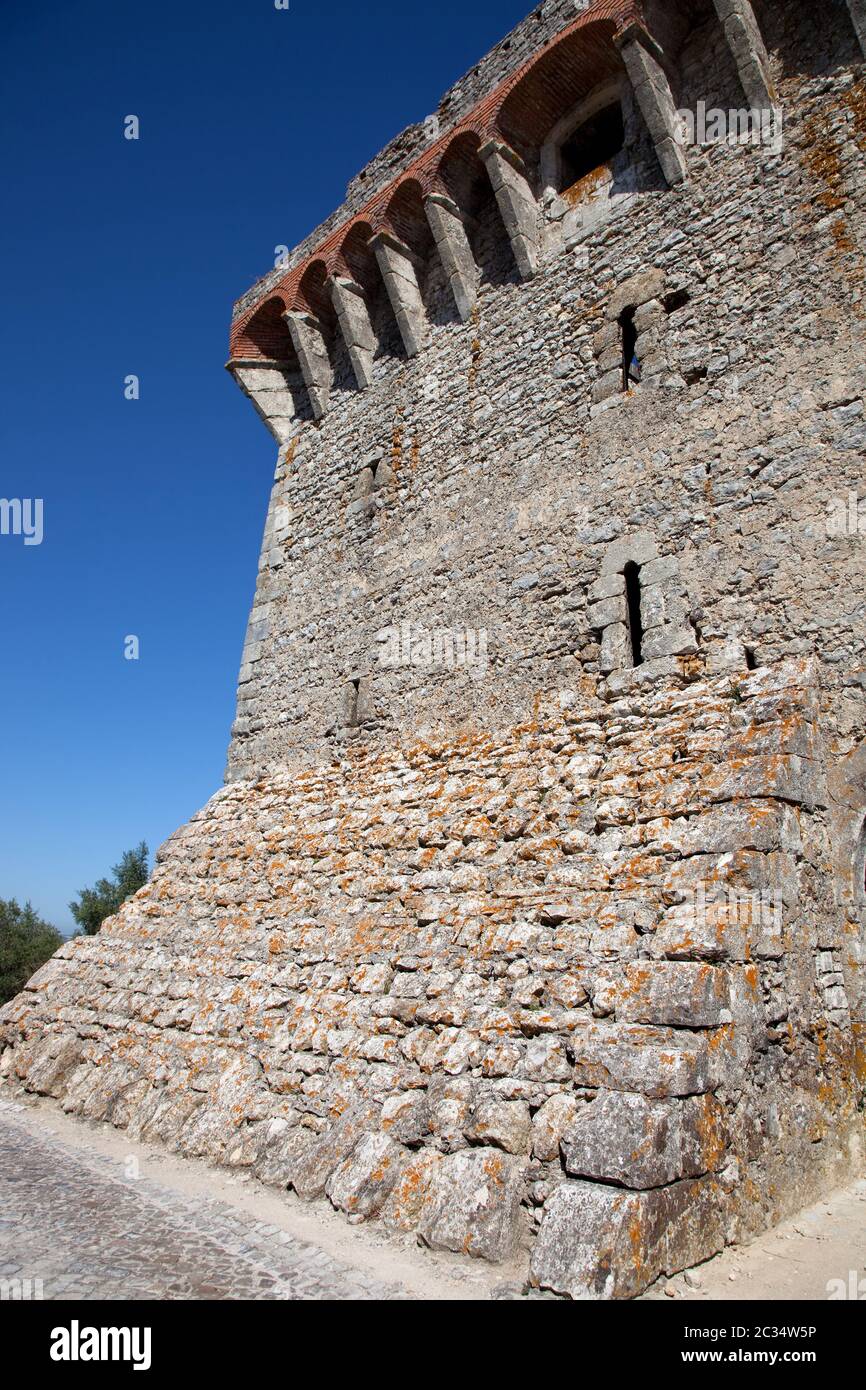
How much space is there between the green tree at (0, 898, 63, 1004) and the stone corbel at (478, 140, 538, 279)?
22474 mm

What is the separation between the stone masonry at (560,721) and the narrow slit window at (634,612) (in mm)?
45

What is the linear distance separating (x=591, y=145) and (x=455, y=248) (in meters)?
1.75

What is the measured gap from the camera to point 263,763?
31.2 feet

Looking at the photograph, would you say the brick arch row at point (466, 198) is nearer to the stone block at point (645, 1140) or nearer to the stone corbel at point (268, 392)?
the stone corbel at point (268, 392)

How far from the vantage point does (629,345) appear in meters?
7.21

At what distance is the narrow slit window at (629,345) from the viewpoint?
279 inches

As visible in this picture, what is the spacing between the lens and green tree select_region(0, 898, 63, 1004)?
24531 millimetres

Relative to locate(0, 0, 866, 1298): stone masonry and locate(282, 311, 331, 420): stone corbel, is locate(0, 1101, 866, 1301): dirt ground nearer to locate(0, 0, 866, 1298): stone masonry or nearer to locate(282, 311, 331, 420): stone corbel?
locate(0, 0, 866, 1298): stone masonry

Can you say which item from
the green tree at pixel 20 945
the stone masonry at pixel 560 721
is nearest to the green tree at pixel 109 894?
the green tree at pixel 20 945

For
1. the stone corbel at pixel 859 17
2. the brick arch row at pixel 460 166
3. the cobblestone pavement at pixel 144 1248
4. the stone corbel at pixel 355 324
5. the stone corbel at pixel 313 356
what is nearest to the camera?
the cobblestone pavement at pixel 144 1248

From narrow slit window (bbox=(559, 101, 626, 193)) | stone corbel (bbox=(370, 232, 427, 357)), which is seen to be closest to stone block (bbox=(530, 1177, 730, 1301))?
narrow slit window (bbox=(559, 101, 626, 193))
